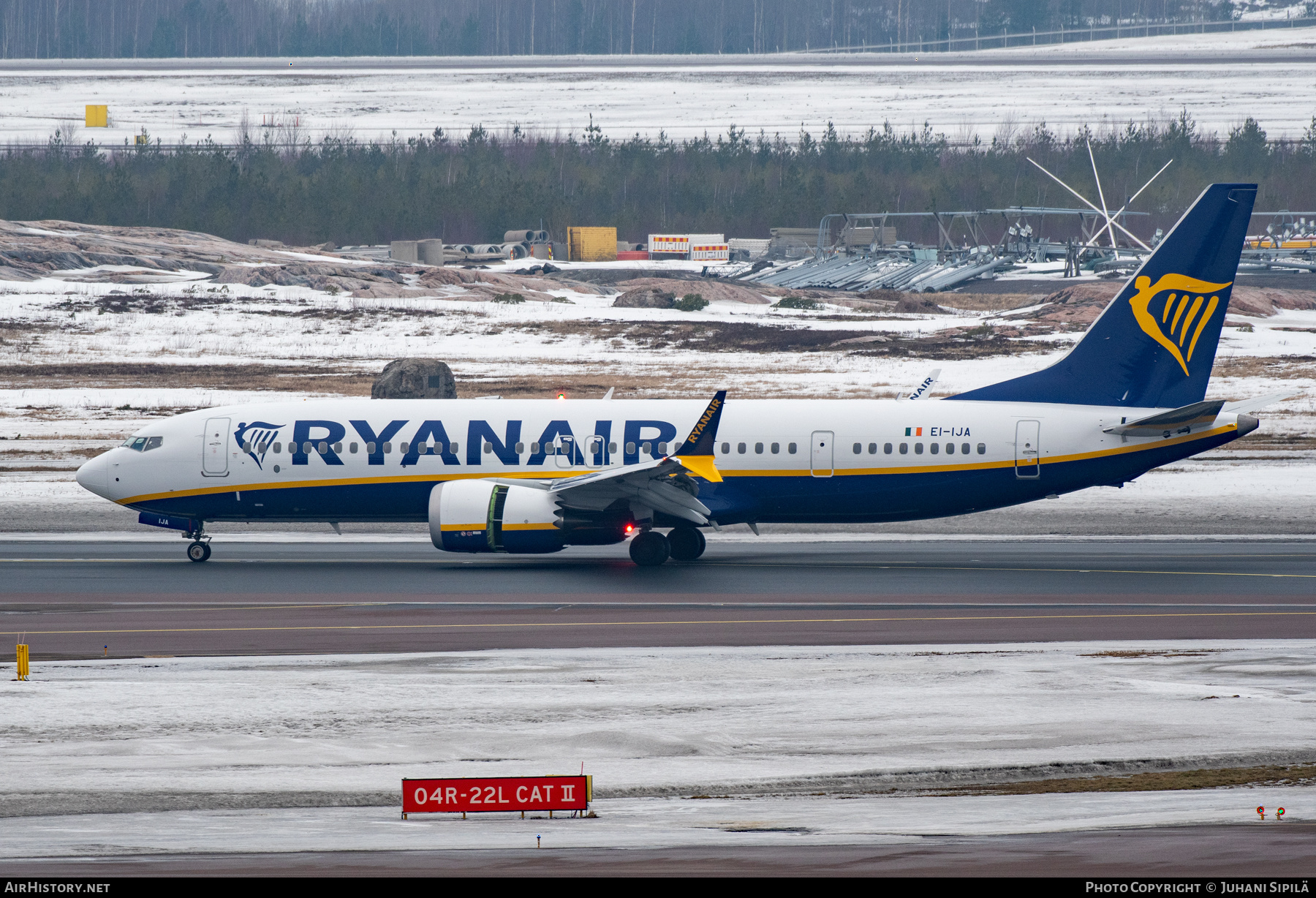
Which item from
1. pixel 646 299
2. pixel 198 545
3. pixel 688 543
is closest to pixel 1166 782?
pixel 688 543

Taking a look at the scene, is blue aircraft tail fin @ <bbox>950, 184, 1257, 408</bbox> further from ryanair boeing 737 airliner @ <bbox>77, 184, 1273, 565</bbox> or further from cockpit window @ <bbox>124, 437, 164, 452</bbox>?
cockpit window @ <bbox>124, 437, 164, 452</bbox>

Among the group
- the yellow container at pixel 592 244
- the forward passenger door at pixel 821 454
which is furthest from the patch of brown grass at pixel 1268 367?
the yellow container at pixel 592 244

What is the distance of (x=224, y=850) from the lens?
1205 cm

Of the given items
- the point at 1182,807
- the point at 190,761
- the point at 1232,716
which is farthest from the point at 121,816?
the point at 1232,716

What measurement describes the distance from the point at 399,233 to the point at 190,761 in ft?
436

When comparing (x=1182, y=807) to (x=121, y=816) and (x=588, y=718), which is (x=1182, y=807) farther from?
(x=121, y=816)

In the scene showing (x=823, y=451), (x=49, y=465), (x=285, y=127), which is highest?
(x=285, y=127)

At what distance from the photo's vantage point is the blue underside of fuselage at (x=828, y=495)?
32.6m

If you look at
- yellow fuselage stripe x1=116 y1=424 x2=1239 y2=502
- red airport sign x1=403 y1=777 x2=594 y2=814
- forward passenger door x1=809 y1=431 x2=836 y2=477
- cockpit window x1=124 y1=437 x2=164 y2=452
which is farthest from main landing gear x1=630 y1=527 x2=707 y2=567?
red airport sign x1=403 y1=777 x2=594 y2=814

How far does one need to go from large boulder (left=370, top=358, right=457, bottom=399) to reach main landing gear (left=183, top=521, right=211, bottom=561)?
66.3 feet

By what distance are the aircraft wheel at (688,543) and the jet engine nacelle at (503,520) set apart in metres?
2.39

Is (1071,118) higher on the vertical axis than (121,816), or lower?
higher

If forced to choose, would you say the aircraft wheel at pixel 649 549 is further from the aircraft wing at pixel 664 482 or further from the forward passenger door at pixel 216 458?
the forward passenger door at pixel 216 458

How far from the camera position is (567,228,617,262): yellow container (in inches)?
5162
